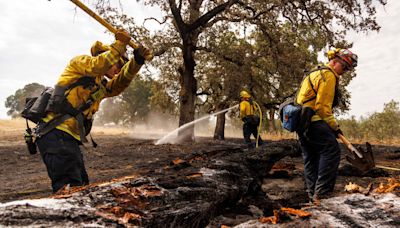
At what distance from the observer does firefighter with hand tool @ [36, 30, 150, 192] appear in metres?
2.82

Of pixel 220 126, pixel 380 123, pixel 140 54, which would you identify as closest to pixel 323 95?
pixel 140 54

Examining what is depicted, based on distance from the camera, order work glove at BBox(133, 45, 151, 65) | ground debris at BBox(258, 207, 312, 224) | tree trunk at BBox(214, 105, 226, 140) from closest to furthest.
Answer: ground debris at BBox(258, 207, 312, 224) → work glove at BBox(133, 45, 151, 65) → tree trunk at BBox(214, 105, 226, 140)

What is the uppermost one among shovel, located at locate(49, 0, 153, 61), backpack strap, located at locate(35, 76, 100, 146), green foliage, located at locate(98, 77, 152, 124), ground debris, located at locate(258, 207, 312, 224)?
green foliage, located at locate(98, 77, 152, 124)

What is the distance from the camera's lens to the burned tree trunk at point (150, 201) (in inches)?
58.6

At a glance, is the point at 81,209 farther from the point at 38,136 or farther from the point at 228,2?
the point at 228,2

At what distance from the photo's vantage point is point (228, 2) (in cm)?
1209

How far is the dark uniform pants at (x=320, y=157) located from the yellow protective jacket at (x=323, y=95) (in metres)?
0.09

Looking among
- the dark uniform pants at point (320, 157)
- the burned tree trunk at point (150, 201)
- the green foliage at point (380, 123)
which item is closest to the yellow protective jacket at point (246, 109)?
the dark uniform pants at point (320, 157)

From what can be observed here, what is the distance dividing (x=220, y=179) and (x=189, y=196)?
0.61m

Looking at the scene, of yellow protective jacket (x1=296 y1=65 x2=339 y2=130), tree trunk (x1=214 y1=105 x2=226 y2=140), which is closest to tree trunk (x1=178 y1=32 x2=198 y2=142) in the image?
tree trunk (x1=214 y1=105 x2=226 y2=140)

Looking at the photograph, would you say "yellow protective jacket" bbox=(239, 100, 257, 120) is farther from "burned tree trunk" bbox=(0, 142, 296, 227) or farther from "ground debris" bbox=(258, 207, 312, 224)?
"ground debris" bbox=(258, 207, 312, 224)

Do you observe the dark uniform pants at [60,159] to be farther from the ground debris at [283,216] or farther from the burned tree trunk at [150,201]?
the ground debris at [283,216]

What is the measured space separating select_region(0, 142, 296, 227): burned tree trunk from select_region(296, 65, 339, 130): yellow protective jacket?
1.41m

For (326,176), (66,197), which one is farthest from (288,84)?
(66,197)
